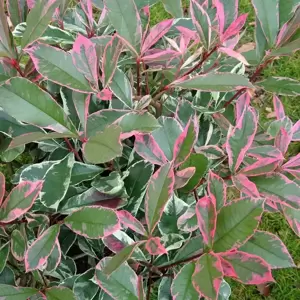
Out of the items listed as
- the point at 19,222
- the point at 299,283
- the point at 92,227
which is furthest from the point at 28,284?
the point at 299,283

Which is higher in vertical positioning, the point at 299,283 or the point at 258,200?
the point at 258,200

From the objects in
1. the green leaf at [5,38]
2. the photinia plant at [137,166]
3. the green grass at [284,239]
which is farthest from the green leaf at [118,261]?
the green grass at [284,239]

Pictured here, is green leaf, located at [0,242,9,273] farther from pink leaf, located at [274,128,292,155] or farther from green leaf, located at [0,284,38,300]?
pink leaf, located at [274,128,292,155]

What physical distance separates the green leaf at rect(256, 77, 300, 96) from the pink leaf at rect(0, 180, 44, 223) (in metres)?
0.56

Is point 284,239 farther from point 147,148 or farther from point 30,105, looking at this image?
point 30,105

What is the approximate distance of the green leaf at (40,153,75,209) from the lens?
0.88 m

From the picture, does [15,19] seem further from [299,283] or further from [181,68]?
[299,283]

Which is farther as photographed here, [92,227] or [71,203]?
[71,203]

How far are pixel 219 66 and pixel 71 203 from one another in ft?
1.59

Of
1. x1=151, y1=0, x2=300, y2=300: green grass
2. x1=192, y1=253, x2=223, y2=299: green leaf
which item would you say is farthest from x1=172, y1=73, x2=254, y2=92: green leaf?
x1=151, y1=0, x2=300, y2=300: green grass

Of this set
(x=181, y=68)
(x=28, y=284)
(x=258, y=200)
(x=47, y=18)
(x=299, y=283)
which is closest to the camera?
(x=258, y=200)

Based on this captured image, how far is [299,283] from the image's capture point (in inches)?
76.6

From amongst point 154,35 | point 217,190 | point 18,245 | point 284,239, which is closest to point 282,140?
point 217,190

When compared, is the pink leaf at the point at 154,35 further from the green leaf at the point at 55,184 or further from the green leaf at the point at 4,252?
the green leaf at the point at 4,252
